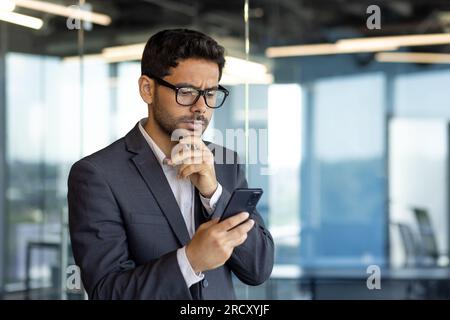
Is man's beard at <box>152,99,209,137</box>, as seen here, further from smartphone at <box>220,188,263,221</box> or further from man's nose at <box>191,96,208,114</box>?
smartphone at <box>220,188,263,221</box>

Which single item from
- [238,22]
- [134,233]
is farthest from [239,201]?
[238,22]

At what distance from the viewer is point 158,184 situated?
1.64 m

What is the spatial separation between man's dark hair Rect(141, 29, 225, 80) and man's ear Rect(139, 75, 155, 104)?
0.8 inches

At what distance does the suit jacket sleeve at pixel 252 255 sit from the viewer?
162 cm

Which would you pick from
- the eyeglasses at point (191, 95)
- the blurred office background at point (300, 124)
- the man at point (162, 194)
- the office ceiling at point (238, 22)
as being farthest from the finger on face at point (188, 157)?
the office ceiling at point (238, 22)

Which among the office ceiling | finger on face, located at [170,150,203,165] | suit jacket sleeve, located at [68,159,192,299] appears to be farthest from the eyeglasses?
the office ceiling

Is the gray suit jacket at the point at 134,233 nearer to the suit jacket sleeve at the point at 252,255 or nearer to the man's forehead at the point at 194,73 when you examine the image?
the suit jacket sleeve at the point at 252,255

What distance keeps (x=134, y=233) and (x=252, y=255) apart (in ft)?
0.82

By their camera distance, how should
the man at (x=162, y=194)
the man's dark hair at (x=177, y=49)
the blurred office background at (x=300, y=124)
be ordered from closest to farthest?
the man at (x=162, y=194)
the man's dark hair at (x=177, y=49)
the blurred office background at (x=300, y=124)

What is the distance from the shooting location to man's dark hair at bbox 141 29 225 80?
1640 mm

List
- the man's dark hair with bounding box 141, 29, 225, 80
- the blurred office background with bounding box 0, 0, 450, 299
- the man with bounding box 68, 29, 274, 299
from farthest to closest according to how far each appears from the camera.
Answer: the blurred office background with bounding box 0, 0, 450, 299, the man's dark hair with bounding box 141, 29, 225, 80, the man with bounding box 68, 29, 274, 299
